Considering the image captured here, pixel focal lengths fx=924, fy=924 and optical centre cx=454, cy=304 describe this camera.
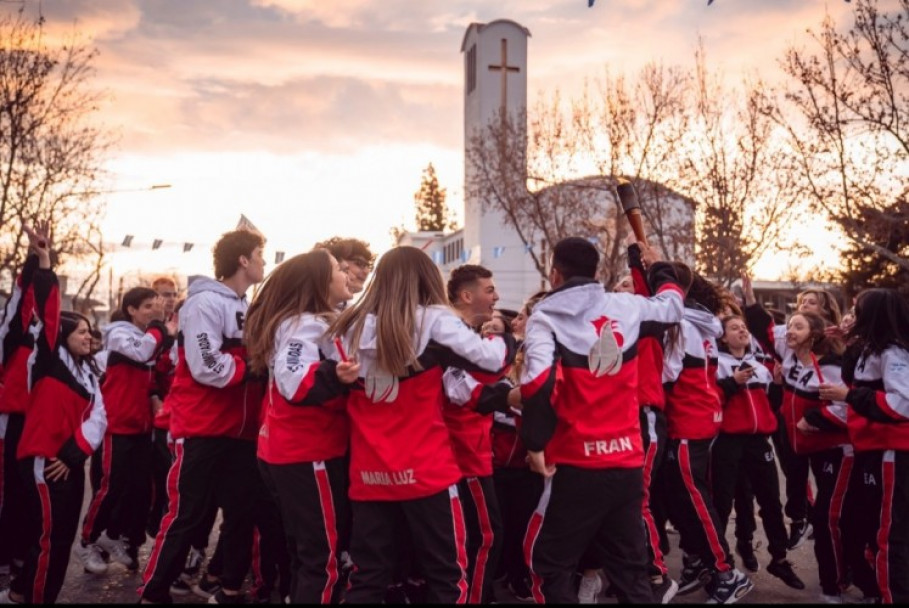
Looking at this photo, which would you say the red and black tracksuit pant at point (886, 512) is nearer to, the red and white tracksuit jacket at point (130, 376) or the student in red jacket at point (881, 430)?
the student in red jacket at point (881, 430)

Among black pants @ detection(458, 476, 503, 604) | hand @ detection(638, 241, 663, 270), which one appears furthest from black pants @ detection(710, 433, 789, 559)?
black pants @ detection(458, 476, 503, 604)

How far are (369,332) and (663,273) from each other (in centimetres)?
186

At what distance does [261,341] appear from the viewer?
5.06 metres

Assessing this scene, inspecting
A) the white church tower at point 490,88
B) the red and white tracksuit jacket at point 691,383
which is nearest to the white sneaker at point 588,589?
the red and white tracksuit jacket at point 691,383

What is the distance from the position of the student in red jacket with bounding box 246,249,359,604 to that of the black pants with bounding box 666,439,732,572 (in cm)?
272

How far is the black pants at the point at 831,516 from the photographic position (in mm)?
6273

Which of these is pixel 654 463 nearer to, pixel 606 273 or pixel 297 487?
pixel 297 487

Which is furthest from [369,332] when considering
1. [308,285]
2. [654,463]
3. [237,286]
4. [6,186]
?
[6,186]

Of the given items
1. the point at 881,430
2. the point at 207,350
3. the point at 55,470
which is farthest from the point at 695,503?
the point at 55,470

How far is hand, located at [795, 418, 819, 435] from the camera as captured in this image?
6505mm

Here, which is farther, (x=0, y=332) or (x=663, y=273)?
(x=0, y=332)

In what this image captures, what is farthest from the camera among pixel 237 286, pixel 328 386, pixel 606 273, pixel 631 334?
pixel 606 273

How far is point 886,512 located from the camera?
217 inches

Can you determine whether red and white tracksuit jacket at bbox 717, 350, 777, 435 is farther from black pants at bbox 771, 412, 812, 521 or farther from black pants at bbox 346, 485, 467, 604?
black pants at bbox 346, 485, 467, 604
